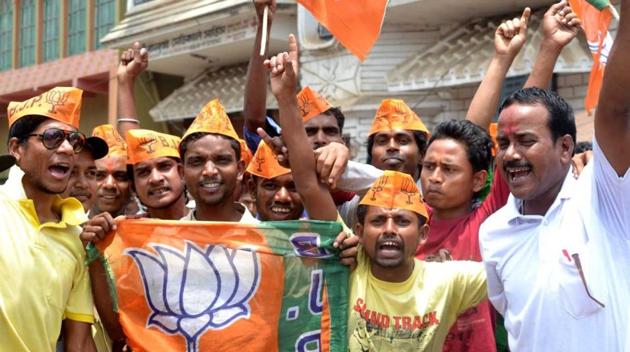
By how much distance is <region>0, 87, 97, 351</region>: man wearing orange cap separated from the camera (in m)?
3.32

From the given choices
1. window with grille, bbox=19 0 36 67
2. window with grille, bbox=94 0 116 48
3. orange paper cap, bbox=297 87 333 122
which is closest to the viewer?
orange paper cap, bbox=297 87 333 122

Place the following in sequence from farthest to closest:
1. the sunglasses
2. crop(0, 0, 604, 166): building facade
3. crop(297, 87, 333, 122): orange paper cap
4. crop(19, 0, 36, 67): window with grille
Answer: crop(19, 0, 36, 67): window with grille
crop(0, 0, 604, 166): building facade
crop(297, 87, 333, 122): orange paper cap
the sunglasses

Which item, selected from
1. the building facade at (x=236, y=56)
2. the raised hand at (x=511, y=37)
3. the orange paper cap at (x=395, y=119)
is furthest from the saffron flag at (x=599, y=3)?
the building facade at (x=236, y=56)

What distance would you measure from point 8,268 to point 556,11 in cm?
287

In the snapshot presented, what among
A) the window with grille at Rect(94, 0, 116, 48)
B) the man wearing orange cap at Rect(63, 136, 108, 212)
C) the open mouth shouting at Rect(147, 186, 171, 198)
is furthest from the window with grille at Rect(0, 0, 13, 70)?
the open mouth shouting at Rect(147, 186, 171, 198)

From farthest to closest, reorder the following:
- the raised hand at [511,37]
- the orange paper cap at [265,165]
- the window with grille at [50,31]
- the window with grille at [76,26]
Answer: the window with grille at [50,31] < the window with grille at [76,26] < the raised hand at [511,37] < the orange paper cap at [265,165]

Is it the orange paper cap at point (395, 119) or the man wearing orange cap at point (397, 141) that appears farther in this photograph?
the orange paper cap at point (395, 119)

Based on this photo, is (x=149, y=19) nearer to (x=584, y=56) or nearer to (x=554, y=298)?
(x=584, y=56)

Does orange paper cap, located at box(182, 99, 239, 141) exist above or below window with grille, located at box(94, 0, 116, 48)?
below

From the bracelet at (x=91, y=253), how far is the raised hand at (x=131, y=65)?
167cm

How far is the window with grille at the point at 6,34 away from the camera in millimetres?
22406

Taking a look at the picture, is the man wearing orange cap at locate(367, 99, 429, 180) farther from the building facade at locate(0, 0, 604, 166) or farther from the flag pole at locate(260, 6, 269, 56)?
the building facade at locate(0, 0, 604, 166)

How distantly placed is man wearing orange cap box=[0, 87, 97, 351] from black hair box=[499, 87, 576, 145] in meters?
1.83

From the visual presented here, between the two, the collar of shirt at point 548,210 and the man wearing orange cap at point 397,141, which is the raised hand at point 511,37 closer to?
the man wearing orange cap at point 397,141
